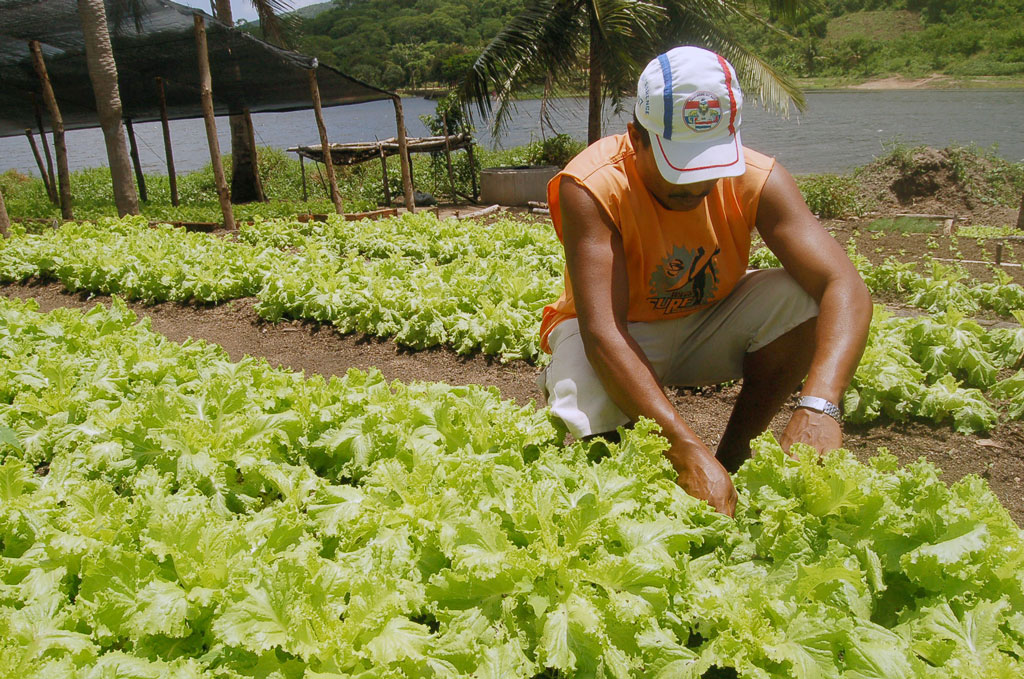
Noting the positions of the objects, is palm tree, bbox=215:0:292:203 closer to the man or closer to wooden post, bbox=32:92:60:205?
wooden post, bbox=32:92:60:205

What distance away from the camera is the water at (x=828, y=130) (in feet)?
78.3

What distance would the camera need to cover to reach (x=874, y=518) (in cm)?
222

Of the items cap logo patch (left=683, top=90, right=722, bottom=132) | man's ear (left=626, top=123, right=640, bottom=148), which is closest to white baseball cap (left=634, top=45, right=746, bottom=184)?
cap logo patch (left=683, top=90, right=722, bottom=132)

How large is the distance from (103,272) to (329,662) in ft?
23.1

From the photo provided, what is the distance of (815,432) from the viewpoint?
236cm

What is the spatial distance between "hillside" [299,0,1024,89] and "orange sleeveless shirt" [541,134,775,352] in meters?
32.0

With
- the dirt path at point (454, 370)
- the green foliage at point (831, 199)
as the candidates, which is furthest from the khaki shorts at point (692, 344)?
the green foliage at point (831, 199)

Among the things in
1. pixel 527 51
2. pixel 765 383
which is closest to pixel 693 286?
pixel 765 383

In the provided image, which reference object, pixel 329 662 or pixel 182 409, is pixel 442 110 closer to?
pixel 182 409

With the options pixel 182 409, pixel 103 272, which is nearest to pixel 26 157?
pixel 103 272

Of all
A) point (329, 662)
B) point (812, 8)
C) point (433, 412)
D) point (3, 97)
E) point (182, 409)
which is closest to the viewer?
point (329, 662)

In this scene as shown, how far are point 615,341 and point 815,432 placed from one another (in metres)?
0.70

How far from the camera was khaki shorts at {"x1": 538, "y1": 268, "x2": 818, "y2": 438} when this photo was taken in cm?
280

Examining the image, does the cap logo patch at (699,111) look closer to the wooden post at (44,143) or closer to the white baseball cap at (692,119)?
the white baseball cap at (692,119)
